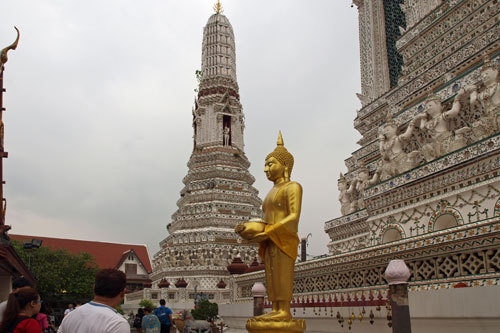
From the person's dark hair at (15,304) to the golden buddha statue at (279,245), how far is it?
2.62m

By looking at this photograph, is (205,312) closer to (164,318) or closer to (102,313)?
(164,318)

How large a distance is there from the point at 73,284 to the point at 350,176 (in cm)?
1901

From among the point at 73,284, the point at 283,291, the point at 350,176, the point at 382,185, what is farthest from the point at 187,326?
the point at 73,284

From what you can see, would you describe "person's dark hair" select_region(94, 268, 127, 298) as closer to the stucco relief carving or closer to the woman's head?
the woman's head

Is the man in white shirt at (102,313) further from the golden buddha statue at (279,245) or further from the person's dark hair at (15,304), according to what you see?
the golden buddha statue at (279,245)

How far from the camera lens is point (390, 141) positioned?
12742 millimetres

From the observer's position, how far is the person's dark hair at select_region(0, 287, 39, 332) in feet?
12.0

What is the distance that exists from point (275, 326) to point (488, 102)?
7.48 meters

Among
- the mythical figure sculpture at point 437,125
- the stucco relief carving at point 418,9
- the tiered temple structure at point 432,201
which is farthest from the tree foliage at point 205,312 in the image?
the stucco relief carving at point 418,9

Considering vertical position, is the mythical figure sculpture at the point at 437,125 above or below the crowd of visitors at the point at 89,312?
above

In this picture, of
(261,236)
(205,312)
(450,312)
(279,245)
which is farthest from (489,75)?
(205,312)

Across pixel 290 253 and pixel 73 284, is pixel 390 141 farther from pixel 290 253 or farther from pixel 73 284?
pixel 73 284

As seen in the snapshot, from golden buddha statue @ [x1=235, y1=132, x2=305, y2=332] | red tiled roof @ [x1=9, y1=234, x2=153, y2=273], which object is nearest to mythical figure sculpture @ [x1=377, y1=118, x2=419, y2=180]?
golden buddha statue @ [x1=235, y1=132, x2=305, y2=332]

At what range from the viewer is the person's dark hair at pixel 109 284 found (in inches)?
125
